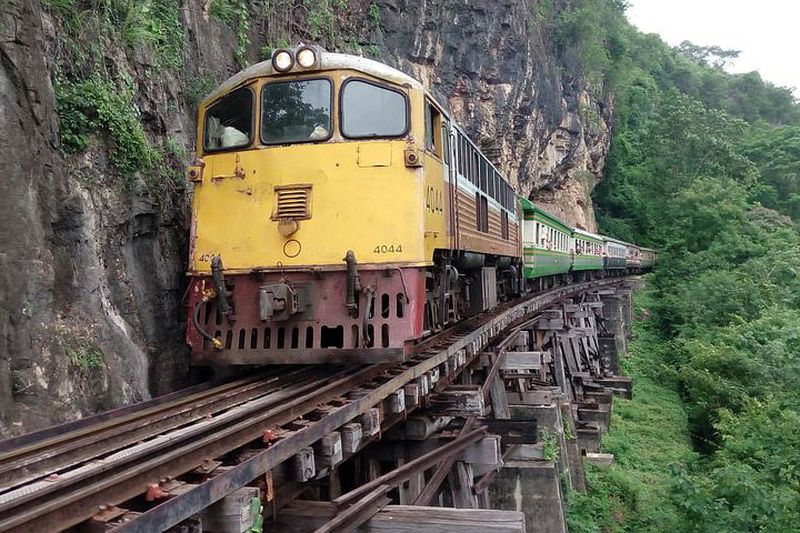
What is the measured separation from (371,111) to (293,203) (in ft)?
3.76

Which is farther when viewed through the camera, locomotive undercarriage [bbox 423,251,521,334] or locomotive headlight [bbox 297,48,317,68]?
locomotive undercarriage [bbox 423,251,521,334]

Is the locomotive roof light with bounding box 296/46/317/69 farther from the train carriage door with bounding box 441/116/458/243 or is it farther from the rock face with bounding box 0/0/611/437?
the rock face with bounding box 0/0/611/437

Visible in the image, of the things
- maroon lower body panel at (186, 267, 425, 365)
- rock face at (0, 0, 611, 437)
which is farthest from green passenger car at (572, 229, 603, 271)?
maroon lower body panel at (186, 267, 425, 365)

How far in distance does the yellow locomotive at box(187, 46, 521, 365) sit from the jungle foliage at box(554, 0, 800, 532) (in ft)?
20.1

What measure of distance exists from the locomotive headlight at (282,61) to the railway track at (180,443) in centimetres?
287

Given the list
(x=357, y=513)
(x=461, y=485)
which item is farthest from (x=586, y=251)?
(x=357, y=513)

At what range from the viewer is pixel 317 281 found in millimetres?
5922

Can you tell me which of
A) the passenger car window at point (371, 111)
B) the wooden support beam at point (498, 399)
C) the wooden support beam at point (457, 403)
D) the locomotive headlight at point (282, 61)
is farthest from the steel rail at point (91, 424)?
the wooden support beam at point (498, 399)

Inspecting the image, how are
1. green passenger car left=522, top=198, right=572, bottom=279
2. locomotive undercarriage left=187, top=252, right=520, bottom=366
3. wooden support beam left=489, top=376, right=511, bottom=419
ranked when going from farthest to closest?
1. green passenger car left=522, top=198, right=572, bottom=279
2. wooden support beam left=489, top=376, right=511, bottom=419
3. locomotive undercarriage left=187, top=252, right=520, bottom=366

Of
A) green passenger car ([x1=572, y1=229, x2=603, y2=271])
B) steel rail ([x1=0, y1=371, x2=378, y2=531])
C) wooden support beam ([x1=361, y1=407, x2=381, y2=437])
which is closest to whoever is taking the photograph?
steel rail ([x1=0, y1=371, x2=378, y2=531])

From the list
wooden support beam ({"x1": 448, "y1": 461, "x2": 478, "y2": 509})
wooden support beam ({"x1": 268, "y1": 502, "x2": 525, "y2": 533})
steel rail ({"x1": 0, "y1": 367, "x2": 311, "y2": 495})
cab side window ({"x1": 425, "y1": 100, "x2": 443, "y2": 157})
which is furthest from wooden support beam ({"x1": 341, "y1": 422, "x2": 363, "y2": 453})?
cab side window ({"x1": 425, "y1": 100, "x2": 443, "y2": 157})

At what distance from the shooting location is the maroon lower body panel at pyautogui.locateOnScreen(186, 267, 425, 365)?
570cm

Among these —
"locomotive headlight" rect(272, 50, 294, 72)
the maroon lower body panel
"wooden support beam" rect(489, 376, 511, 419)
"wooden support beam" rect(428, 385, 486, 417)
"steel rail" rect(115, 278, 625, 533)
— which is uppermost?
"locomotive headlight" rect(272, 50, 294, 72)

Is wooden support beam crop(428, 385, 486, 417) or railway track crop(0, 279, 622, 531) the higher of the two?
railway track crop(0, 279, 622, 531)
